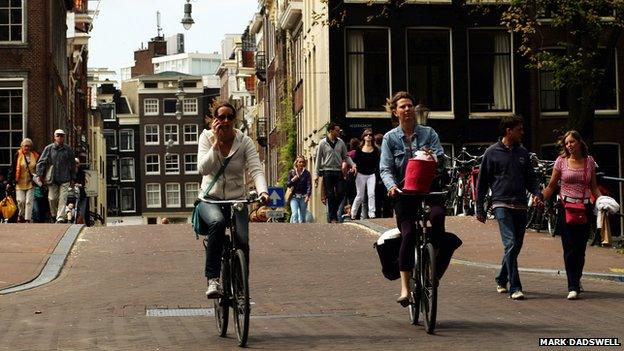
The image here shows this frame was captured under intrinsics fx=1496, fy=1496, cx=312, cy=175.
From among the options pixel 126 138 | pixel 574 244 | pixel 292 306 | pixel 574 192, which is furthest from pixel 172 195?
pixel 292 306

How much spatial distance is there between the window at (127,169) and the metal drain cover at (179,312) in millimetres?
105803

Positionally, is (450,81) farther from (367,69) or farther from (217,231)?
(217,231)

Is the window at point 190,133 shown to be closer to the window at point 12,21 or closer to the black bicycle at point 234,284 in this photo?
the window at point 12,21

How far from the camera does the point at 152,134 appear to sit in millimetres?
119125

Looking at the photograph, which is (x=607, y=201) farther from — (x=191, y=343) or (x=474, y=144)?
(x=474, y=144)

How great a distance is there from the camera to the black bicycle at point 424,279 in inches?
432

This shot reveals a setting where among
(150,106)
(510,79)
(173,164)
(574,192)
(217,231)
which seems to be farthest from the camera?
(150,106)

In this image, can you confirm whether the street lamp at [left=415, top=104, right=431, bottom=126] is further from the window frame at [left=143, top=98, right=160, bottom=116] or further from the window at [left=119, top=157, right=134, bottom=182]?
the window frame at [left=143, top=98, right=160, bottom=116]

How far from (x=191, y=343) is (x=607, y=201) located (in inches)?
320

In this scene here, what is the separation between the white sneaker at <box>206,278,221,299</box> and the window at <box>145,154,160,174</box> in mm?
107339

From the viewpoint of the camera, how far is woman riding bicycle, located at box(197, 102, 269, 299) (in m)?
11.2

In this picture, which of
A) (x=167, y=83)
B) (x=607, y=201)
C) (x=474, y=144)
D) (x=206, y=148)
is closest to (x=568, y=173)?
(x=607, y=201)

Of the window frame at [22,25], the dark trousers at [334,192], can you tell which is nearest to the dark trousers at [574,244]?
the dark trousers at [334,192]

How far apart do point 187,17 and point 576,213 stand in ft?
115
